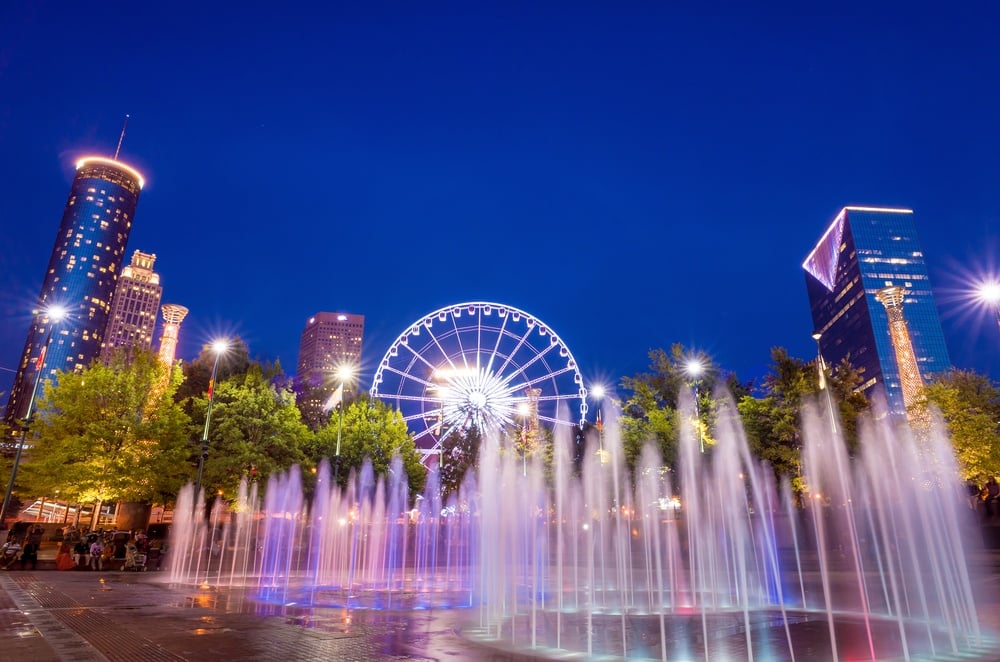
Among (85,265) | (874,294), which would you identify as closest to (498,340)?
(874,294)

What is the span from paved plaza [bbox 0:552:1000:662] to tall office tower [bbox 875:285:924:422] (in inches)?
1222

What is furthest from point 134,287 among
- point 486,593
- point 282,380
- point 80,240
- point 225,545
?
point 486,593

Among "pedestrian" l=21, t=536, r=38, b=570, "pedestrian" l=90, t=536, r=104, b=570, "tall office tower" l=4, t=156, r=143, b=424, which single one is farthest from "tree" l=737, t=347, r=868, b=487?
"tall office tower" l=4, t=156, r=143, b=424

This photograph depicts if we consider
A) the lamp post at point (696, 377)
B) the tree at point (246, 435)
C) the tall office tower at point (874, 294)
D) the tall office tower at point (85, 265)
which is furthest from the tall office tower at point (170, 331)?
the tall office tower at point (85, 265)

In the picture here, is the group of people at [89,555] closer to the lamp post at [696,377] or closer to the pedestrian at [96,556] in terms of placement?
the pedestrian at [96,556]

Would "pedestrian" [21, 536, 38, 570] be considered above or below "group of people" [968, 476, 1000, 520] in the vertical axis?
below

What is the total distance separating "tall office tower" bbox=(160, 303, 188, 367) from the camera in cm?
4731

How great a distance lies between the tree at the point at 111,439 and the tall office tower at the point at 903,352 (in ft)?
150

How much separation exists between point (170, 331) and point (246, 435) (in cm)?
1584

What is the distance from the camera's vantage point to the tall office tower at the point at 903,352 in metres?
44.6

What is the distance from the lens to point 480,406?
152 ft

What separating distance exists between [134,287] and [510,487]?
204642 mm

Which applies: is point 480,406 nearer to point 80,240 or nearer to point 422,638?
point 422,638

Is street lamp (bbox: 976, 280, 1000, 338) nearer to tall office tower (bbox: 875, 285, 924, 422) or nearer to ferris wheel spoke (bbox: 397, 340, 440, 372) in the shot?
tall office tower (bbox: 875, 285, 924, 422)
